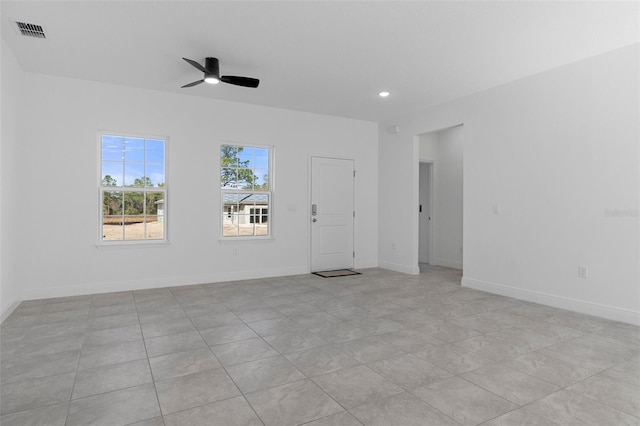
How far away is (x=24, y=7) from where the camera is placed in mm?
3047

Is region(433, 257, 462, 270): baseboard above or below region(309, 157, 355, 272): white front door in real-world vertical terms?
below

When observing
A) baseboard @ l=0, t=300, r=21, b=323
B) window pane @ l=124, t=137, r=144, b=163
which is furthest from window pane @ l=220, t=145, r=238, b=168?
baseboard @ l=0, t=300, r=21, b=323

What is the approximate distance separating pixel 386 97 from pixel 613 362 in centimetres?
415

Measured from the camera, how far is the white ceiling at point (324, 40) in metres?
3.05

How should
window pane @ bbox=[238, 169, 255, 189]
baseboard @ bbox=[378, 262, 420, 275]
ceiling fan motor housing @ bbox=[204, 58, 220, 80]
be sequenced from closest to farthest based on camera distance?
ceiling fan motor housing @ bbox=[204, 58, 220, 80]
window pane @ bbox=[238, 169, 255, 189]
baseboard @ bbox=[378, 262, 420, 275]

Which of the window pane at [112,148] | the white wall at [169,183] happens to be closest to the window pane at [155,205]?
the white wall at [169,183]

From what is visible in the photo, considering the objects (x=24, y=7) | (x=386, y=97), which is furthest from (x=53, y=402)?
(x=386, y=97)

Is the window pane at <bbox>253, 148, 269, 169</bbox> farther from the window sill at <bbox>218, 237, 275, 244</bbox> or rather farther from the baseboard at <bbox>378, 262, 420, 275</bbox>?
the baseboard at <bbox>378, 262, 420, 275</bbox>

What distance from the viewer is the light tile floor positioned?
2.05m

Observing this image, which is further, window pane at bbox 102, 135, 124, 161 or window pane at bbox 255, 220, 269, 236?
window pane at bbox 255, 220, 269, 236

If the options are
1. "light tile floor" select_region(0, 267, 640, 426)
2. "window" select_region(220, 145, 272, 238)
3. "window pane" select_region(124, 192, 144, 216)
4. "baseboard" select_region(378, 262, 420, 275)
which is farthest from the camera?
"baseboard" select_region(378, 262, 420, 275)

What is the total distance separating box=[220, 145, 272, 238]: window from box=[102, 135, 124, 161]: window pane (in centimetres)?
141

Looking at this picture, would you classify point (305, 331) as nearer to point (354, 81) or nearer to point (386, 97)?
point (354, 81)

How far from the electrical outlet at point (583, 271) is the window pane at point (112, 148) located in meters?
5.97
